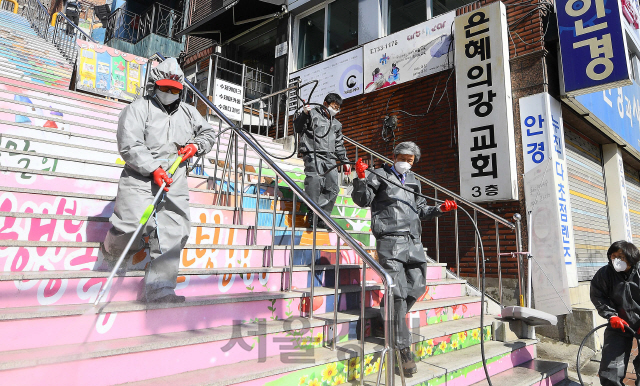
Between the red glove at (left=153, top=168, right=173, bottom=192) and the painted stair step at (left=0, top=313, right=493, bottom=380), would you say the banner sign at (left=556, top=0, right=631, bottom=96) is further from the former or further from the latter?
the red glove at (left=153, top=168, right=173, bottom=192)

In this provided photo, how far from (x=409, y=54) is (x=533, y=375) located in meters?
5.84

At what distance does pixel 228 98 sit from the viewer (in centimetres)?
942

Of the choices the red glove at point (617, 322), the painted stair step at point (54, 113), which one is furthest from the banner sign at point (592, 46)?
the painted stair step at point (54, 113)

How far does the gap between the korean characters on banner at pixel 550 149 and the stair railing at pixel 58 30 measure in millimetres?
9863

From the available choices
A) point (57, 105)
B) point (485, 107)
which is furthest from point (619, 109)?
point (57, 105)

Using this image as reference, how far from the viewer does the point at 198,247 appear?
3275 millimetres

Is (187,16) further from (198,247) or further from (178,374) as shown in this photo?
(178,374)

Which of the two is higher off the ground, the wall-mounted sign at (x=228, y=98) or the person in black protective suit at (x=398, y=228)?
the wall-mounted sign at (x=228, y=98)

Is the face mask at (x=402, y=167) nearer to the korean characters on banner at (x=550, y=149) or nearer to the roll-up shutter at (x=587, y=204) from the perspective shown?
the korean characters on banner at (x=550, y=149)

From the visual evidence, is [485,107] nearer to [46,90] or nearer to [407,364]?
[407,364]

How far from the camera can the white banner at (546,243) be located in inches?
199

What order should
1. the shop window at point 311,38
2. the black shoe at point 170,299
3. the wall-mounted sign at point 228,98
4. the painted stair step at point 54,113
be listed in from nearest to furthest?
1. the black shoe at point 170,299
2. the painted stair step at point 54,113
3. the wall-mounted sign at point 228,98
4. the shop window at point 311,38

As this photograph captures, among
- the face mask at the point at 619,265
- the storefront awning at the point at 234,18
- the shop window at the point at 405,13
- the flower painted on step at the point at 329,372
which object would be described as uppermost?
the storefront awning at the point at 234,18

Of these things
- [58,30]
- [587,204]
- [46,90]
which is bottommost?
[587,204]
